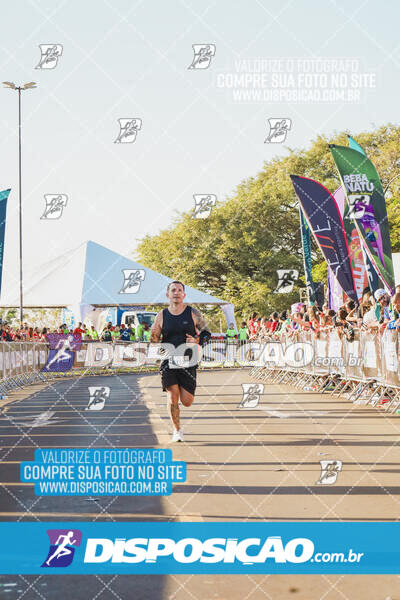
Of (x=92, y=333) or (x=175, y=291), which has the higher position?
(x=175, y=291)

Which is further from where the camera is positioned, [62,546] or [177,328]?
[177,328]

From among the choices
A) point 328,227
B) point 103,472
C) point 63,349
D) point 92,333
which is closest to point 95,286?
point 92,333

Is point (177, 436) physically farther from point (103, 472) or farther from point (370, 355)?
point (370, 355)

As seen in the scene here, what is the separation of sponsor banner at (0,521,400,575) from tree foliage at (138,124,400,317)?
48.2 meters

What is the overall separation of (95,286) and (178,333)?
27542mm

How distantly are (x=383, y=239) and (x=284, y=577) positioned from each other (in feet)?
45.5

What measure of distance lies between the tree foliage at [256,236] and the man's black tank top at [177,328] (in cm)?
4385

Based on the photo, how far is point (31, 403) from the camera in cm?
1744

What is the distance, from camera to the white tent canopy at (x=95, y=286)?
3666cm

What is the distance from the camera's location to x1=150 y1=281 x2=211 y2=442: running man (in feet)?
31.8

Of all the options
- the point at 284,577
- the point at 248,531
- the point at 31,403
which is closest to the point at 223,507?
the point at 248,531

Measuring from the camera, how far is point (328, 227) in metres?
22.2

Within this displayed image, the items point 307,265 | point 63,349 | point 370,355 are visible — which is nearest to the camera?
point 370,355

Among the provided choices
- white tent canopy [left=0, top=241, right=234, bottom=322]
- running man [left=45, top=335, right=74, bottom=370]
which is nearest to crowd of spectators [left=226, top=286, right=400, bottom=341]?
running man [left=45, top=335, right=74, bottom=370]
